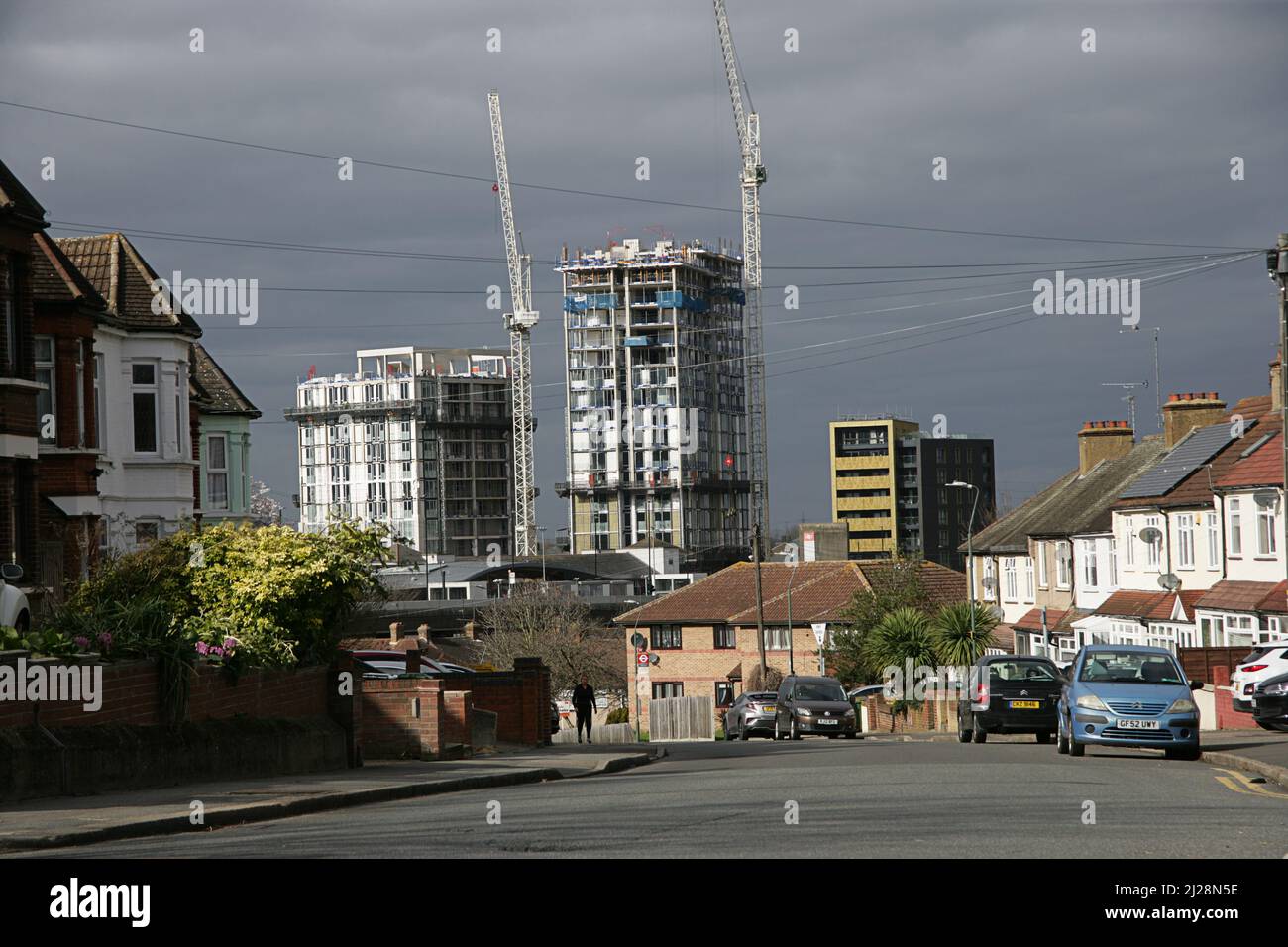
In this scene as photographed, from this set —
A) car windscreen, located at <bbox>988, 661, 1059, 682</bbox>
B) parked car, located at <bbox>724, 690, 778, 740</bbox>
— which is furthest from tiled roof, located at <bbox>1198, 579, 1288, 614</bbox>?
parked car, located at <bbox>724, 690, 778, 740</bbox>

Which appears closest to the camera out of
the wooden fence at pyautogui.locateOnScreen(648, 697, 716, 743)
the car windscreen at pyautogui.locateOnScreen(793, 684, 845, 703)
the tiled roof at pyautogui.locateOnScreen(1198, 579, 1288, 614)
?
the car windscreen at pyautogui.locateOnScreen(793, 684, 845, 703)

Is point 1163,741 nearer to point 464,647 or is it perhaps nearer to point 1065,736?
point 1065,736

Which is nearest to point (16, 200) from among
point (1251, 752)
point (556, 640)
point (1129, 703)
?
point (1129, 703)

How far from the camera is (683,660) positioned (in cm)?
7775

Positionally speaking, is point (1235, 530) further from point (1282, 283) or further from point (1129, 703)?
point (1129, 703)

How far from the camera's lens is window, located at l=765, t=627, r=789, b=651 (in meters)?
76.2

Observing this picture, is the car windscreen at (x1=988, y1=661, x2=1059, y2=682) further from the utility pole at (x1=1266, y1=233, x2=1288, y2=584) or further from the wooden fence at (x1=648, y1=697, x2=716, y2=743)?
the wooden fence at (x1=648, y1=697, x2=716, y2=743)

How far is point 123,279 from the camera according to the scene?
108 ft

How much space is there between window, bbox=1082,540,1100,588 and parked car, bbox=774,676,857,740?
19.2 metres

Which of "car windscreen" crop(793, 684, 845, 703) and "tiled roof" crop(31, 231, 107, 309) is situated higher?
"tiled roof" crop(31, 231, 107, 309)

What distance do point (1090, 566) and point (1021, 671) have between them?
26.3 metres

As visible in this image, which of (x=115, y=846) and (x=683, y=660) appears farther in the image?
(x=683, y=660)
